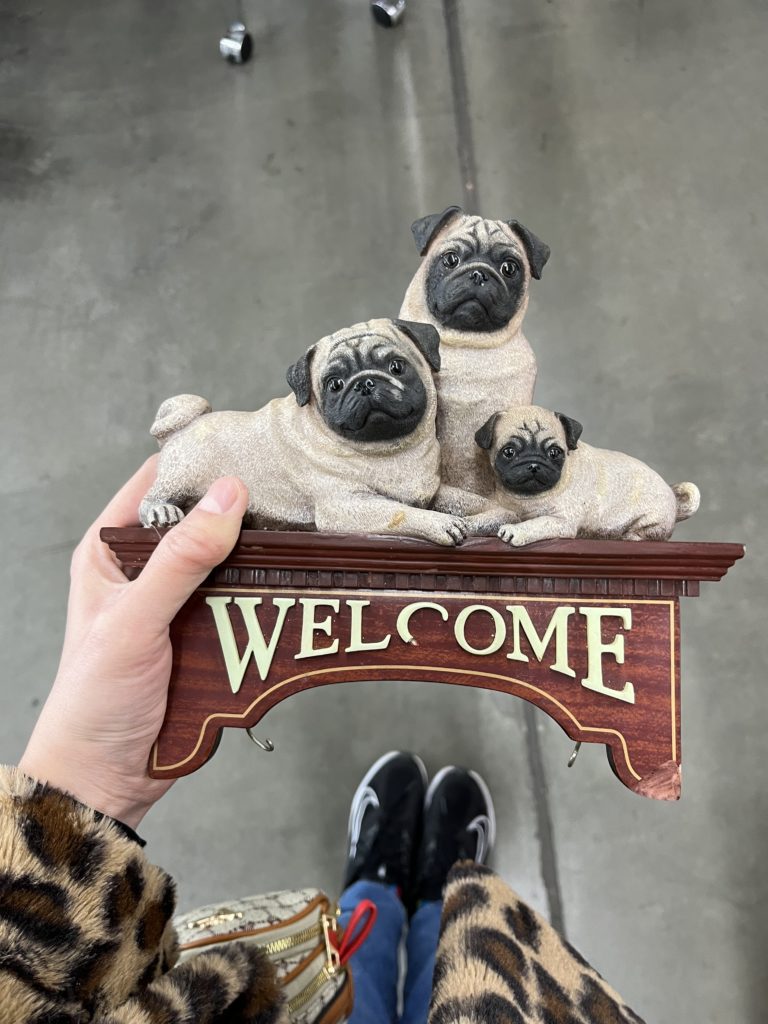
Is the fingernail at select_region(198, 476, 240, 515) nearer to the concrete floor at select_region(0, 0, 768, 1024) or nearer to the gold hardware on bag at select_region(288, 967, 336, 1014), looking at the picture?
the gold hardware on bag at select_region(288, 967, 336, 1014)

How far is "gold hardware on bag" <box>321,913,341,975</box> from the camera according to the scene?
5.98 ft

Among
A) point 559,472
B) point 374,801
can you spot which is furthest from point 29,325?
point 559,472

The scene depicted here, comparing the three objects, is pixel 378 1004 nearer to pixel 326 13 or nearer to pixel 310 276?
pixel 310 276

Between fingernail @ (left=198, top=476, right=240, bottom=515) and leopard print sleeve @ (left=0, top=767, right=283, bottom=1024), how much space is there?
54cm

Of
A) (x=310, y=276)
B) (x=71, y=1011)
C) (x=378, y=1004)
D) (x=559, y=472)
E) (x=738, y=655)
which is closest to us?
(x=71, y=1011)

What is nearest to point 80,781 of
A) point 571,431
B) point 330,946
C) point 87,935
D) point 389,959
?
point 87,935

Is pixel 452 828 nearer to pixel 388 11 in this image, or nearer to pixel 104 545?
pixel 104 545

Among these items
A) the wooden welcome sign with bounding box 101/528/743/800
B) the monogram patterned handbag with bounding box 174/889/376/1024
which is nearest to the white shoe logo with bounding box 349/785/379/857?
the monogram patterned handbag with bounding box 174/889/376/1024

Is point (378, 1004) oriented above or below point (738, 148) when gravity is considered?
below

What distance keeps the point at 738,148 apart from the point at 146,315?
109 inches

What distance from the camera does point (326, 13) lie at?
12.1 ft

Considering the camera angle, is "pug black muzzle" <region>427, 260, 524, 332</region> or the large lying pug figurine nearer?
the large lying pug figurine

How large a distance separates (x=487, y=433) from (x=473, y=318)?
0.24m

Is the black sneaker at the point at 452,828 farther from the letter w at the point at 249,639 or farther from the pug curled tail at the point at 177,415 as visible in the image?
the pug curled tail at the point at 177,415
